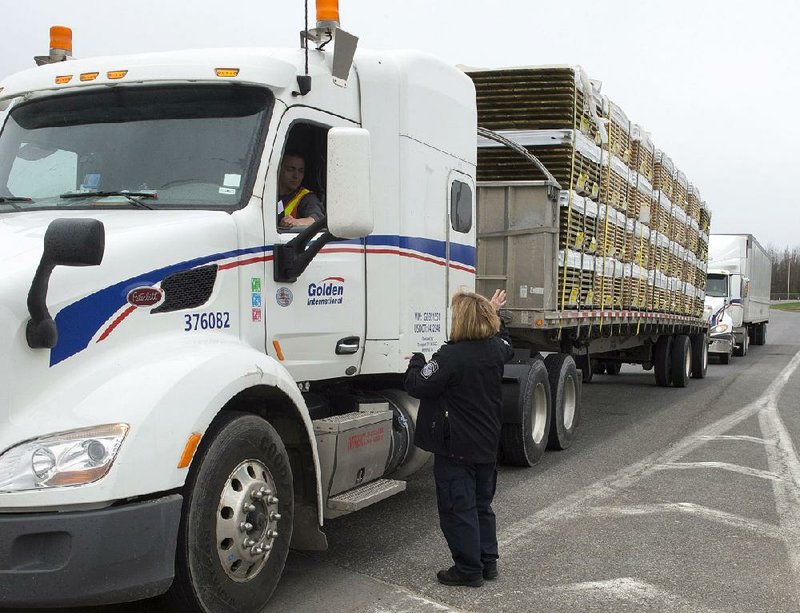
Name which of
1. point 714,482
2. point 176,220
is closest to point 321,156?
point 176,220

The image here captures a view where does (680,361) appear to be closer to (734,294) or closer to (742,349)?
(734,294)

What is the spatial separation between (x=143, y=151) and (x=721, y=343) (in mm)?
21717

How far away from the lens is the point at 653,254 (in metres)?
14.4

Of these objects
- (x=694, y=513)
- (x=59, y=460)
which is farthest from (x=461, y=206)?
(x=59, y=460)

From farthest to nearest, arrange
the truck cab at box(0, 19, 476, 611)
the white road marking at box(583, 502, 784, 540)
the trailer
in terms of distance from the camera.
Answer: the trailer < the white road marking at box(583, 502, 784, 540) < the truck cab at box(0, 19, 476, 611)

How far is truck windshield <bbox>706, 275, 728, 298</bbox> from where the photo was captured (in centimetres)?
2589

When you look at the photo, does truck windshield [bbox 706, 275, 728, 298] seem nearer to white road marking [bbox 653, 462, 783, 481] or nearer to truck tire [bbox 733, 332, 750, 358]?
truck tire [bbox 733, 332, 750, 358]

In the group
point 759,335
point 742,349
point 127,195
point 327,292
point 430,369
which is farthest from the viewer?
point 759,335

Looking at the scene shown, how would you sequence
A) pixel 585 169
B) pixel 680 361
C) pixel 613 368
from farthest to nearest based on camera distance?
pixel 613 368 → pixel 680 361 → pixel 585 169

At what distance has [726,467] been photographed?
8.96m

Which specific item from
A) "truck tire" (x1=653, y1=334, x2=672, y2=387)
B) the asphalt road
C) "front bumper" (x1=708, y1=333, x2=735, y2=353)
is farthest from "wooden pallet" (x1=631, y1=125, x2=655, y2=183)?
"front bumper" (x1=708, y1=333, x2=735, y2=353)

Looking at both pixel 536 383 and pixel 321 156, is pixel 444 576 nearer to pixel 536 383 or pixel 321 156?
pixel 321 156

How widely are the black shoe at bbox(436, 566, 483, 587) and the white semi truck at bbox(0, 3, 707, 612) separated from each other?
2.09 ft

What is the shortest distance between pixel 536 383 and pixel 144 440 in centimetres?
571
